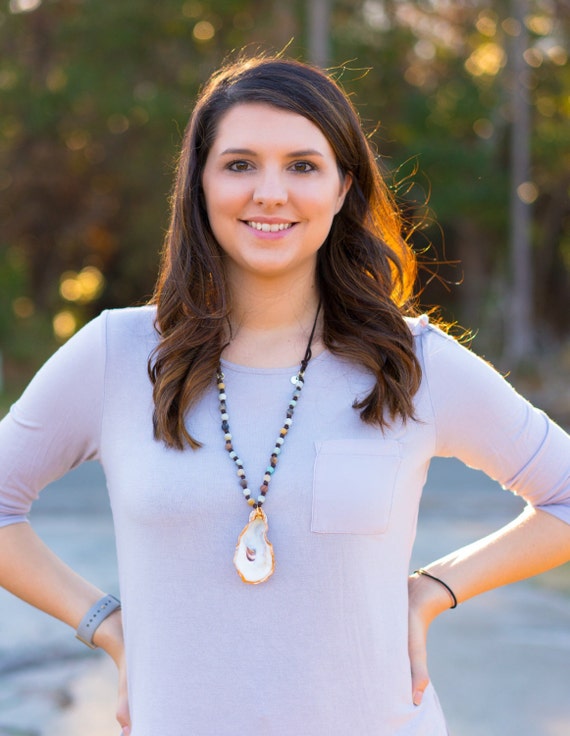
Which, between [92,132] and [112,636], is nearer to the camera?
[112,636]

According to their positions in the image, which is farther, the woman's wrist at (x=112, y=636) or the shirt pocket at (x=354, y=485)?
the woman's wrist at (x=112, y=636)

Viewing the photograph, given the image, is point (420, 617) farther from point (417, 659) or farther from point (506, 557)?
point (506, 557)

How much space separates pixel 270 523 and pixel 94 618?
0.45 metres

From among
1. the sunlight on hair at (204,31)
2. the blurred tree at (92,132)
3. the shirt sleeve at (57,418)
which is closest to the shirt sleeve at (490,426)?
the shirt sleeve at (57,418)

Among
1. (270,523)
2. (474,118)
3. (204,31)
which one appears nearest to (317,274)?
(270,523)

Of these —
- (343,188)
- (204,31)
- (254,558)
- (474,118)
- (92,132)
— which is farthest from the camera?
(92,132)

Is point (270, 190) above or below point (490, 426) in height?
above

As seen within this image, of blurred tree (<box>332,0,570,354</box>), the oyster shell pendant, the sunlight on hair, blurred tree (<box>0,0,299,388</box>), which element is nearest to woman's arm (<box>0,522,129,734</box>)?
the oyster shell pendant

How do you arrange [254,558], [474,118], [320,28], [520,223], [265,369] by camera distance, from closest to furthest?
[254,558], [265,369], [320,28], [520,223], [474,118]

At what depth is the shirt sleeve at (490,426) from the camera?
187cm

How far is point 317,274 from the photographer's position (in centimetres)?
208

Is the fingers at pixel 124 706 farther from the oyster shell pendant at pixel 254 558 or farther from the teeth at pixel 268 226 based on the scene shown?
the teeth at pixel 268 226

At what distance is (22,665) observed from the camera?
461 cm

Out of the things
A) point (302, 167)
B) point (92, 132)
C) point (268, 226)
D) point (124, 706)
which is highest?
point (302, 167)
